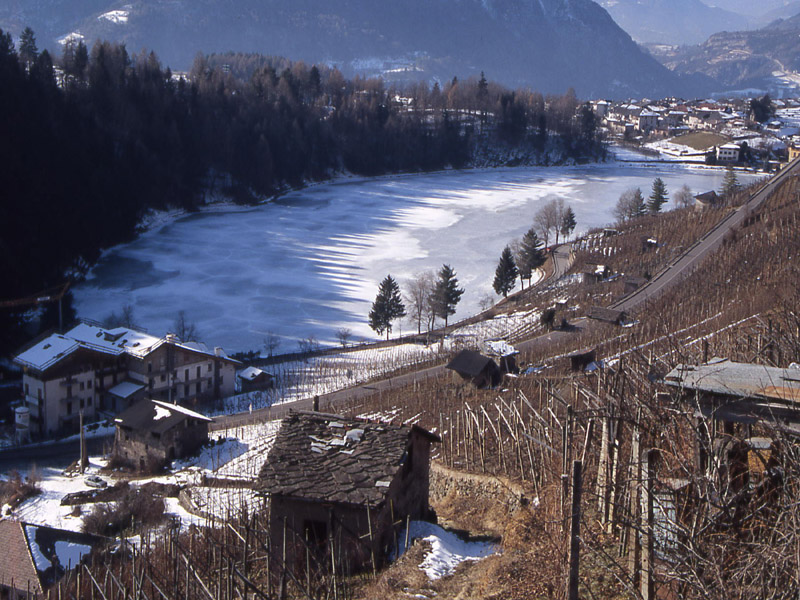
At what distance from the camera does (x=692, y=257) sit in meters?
19.3

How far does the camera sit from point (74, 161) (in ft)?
97.3

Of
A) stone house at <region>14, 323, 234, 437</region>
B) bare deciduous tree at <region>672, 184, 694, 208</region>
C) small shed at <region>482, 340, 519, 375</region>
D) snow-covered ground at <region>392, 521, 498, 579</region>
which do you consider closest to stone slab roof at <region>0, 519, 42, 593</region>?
snow-covered ground at <region>392, 521, 498, 579</region>

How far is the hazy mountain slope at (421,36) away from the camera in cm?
11925

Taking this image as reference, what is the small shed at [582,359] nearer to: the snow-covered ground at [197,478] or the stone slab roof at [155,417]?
the snow-covered ground at [197,478]

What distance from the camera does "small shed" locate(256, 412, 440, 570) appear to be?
4.45 m

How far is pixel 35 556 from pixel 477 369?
6.84m

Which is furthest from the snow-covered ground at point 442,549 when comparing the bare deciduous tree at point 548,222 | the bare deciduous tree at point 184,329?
the bare deciduous tree at point 548,222

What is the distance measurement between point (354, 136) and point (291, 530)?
159 ft

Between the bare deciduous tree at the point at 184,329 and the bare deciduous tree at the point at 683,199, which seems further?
the bare deciduous tree at the point at 683,199

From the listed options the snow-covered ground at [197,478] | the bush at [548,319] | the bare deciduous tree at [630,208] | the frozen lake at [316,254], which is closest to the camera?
the snow-covered ground at [197,478]

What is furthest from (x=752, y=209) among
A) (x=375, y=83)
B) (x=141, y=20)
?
(x=141, y=20)

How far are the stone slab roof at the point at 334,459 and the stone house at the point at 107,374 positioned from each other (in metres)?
10.2

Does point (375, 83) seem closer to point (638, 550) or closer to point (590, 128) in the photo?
point (590, 128)

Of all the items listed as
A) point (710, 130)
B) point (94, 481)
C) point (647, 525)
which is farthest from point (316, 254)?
point (710, 130)
